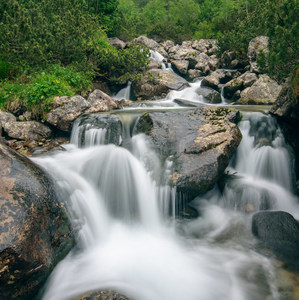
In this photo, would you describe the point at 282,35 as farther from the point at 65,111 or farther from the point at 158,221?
the point at 65,111

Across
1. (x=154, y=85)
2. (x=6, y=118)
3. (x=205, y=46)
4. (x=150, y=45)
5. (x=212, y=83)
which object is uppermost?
(x=205, y=46)

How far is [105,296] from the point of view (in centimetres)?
296

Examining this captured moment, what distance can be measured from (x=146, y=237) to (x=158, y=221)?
1.67 ft

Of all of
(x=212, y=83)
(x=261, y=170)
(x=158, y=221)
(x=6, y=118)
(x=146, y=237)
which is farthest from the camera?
(x=212, y=83)

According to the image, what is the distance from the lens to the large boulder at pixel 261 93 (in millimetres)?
10719

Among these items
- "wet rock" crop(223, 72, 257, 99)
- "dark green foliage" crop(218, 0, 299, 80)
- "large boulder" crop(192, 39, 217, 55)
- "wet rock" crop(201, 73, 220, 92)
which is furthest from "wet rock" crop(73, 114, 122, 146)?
"large boulder" crop(192, 39, 217, 55)

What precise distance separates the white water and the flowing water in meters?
0.02

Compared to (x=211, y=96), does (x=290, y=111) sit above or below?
below

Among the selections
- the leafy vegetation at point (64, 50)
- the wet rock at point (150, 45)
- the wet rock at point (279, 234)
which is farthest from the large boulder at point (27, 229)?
the wet rock at point (150, 45)

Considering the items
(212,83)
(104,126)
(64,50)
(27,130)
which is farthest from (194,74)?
(27,130)

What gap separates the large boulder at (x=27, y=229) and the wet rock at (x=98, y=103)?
17.1 ft

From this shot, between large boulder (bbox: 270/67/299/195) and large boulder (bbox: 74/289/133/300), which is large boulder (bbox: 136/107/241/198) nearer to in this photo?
large boulder (bbox: 270/67/299/195)

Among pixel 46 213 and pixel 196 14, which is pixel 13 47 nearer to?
pixel 46 213

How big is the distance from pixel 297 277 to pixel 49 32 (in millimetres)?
10479
